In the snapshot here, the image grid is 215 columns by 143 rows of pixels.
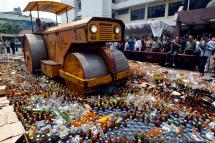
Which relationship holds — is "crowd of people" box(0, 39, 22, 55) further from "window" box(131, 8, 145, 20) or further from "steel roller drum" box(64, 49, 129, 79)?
"window" box(131, 8, 145, 20)

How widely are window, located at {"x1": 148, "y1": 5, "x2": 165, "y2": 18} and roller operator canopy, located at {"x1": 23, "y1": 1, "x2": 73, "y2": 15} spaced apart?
71.9ft

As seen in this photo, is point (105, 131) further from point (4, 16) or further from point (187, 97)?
point (4, 16)

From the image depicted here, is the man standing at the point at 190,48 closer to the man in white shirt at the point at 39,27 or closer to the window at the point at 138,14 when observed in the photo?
the man in white shirt at the point at 39,27

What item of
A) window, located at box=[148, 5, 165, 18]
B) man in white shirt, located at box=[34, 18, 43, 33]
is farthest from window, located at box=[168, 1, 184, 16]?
man in white shirt, located at box=[34, 18, 43, 33]

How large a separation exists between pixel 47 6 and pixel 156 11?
23269 mm

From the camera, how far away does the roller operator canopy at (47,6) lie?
20.0 ft

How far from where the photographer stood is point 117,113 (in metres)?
3.65

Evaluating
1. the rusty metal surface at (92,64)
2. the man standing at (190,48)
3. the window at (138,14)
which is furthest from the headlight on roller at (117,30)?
the window at (138,14)

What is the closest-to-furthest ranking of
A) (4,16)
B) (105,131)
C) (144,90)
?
1. (105,131)
2. (144,90)
3. (4,16)

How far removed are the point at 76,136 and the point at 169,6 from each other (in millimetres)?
25670

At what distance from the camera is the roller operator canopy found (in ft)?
20.0

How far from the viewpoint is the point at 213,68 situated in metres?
8.91

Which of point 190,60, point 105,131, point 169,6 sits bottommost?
point 105,131

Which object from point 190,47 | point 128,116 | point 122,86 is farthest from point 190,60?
point 128,116
